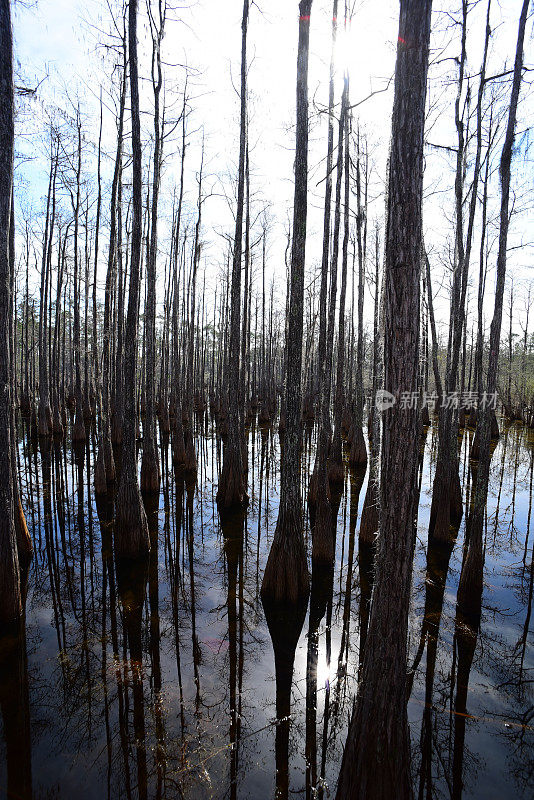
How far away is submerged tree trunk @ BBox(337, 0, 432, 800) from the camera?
2.10 m

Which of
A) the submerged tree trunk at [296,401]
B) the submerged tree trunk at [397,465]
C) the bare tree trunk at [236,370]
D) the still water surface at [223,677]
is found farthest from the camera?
the bare tree trunk at [236,370]

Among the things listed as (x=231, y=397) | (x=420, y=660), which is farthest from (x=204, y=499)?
(x=420, y=660)

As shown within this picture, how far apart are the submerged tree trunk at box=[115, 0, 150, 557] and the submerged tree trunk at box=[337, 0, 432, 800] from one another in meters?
4.46

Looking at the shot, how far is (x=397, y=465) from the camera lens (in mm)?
2197

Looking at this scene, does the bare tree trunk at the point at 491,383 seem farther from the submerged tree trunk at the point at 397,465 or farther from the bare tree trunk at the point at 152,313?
the bare tree trunk at the point at 152,313

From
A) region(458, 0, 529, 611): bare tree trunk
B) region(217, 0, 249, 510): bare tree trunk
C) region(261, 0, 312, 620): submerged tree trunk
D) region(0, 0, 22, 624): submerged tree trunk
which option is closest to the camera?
region(0, 0, 22, 624): submerged tree trunk

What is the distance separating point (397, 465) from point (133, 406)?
4855mm

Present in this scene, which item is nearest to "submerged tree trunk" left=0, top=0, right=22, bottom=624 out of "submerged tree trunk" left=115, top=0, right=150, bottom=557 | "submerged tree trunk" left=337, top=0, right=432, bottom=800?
"submerged tree trunk" left=115, top=0, right=150, bottom=557

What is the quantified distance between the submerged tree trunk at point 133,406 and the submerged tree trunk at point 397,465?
4458mm

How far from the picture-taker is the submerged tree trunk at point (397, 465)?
2.10 metres

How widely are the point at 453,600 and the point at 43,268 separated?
17.0 metres

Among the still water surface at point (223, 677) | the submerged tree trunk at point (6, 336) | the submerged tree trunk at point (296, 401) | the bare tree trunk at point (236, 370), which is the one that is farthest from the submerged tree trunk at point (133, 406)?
the bare tree trunk at point (236, 370)

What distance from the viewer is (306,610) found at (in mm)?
5195

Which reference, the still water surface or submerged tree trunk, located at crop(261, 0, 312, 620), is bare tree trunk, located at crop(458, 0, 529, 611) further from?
submerged tree trunk, located at crop(261, 0, 312, 620)
